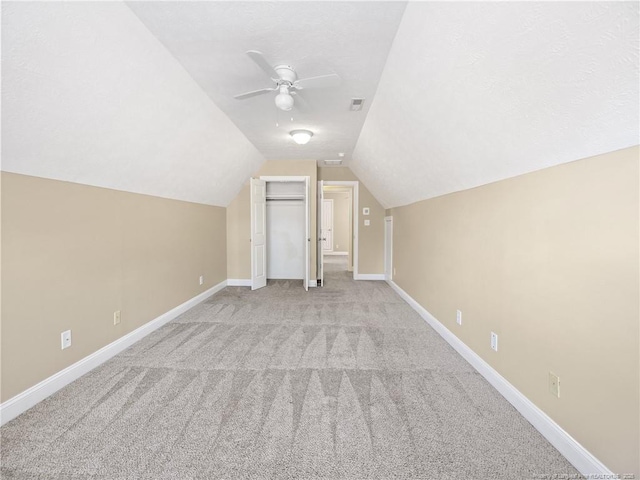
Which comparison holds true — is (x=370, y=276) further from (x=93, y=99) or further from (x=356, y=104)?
(x=93, y=99)

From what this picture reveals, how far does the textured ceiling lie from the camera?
1692 mm

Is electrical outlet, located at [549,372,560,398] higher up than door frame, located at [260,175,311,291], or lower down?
lower down

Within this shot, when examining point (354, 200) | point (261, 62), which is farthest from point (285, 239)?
point (261, 62)

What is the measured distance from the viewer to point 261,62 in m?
1.91

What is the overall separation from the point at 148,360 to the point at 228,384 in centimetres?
90

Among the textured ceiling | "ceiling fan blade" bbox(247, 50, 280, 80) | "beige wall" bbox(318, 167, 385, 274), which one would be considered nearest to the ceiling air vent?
the textured ceiling

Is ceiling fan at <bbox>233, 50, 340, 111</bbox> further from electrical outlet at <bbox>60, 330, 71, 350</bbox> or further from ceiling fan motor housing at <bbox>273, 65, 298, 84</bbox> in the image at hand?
electrical outlet at <bbox>60, 330, 71, 350</bbox>

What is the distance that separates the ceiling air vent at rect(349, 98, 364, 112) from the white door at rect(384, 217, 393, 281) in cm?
278

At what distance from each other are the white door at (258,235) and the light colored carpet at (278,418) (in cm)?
226

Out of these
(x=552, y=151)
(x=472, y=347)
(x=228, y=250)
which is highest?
(x=552, y=151)

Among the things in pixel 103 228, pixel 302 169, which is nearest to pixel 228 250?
pixel 302 169

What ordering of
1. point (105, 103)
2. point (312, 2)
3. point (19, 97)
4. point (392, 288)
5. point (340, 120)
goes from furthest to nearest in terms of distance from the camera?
point (392, 288) → point (340, 120) → point (105, 103) → point (312, 2) → point (19, 97)

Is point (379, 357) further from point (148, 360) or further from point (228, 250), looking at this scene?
point (228, 250)

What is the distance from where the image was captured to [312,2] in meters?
1.65
